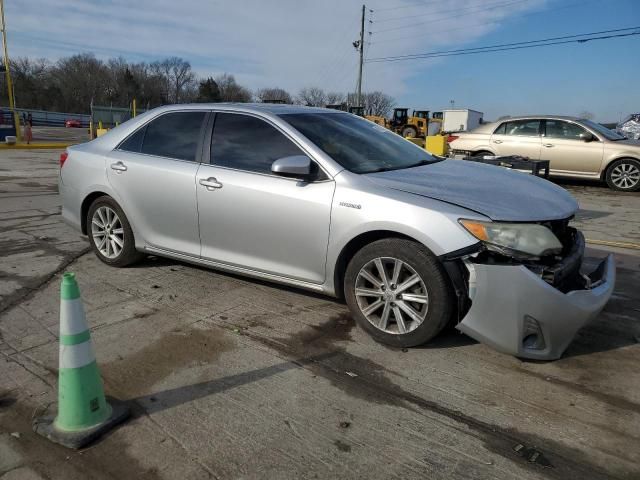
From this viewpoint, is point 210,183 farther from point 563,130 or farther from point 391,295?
point 563,130

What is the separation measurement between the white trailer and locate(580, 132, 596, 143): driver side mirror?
3282 cm

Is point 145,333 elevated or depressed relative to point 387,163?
depressed

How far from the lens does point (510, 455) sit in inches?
92.0

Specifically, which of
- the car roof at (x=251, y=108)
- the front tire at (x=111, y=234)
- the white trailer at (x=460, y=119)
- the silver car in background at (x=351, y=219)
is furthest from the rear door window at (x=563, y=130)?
the white trailer at (x=460, y=119)

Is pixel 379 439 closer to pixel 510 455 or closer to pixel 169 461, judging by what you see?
pixel 510 455

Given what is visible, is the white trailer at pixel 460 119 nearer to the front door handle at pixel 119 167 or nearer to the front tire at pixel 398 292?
the front door handle at pixel 119 167

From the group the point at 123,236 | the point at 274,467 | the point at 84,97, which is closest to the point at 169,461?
the point at 274,467

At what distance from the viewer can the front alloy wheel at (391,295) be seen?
3207 millimetres

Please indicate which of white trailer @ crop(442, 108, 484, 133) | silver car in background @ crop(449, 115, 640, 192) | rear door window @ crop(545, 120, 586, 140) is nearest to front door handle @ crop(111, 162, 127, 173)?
silver car in background @ crop(449, 115, 640, 192)

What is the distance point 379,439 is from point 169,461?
991mm

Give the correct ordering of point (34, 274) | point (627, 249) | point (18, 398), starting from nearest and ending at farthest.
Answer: point (18, 398) < point (34, 274) < point (627, 249)

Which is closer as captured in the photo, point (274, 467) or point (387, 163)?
point (274, 467)

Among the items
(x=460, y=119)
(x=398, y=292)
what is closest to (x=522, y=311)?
(x=398, y=292)

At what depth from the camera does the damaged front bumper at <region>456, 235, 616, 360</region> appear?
2.87 metres
